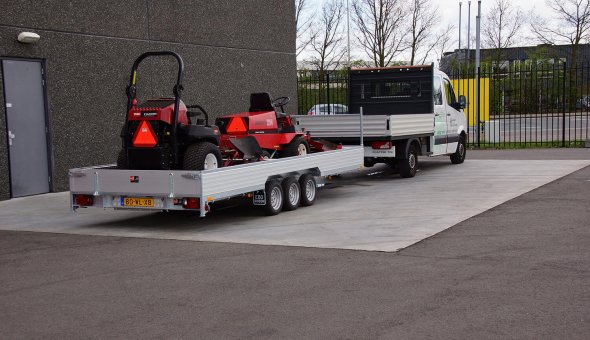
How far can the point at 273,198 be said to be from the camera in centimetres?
1097

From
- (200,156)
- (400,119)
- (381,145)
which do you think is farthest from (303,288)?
(400,119)

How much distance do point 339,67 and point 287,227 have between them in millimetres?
29345

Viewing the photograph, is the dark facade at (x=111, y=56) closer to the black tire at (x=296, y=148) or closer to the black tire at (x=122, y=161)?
the black tire at (x=122, y=161)

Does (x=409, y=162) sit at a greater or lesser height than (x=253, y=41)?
lesser

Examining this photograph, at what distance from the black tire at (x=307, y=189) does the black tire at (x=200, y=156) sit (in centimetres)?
198

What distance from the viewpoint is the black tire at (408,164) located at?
51.0 feet

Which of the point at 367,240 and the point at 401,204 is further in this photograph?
the point at 401,204

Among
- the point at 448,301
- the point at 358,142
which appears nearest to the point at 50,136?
the point at 358,142

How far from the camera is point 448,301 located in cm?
601

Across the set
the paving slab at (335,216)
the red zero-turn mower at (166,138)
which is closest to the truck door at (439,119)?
the paving slab at (335,216)

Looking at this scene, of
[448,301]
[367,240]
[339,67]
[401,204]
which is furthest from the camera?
[339,67]

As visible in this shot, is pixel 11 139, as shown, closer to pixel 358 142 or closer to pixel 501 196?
pixel 358 142

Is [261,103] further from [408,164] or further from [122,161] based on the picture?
[408,164]

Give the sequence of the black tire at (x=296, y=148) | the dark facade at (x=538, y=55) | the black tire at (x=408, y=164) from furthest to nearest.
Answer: the dark facade at (x=538, y=55) → the black tire at (x=408, y=164) → the black tire at (x=296, y=148)
